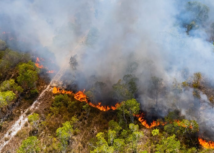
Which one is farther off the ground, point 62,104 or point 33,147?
point 62,104

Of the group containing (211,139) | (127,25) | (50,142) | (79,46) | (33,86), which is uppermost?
(127,25)

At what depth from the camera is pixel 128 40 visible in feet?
237

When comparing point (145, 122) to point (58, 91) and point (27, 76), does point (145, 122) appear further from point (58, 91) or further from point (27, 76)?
point (27, 76)

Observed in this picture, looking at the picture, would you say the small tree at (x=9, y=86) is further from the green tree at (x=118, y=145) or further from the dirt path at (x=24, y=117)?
the green tree at (x=118, y=145)

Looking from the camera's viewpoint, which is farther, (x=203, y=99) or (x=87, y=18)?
(x=87, y=18)

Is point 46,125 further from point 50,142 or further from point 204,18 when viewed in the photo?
point 204,18

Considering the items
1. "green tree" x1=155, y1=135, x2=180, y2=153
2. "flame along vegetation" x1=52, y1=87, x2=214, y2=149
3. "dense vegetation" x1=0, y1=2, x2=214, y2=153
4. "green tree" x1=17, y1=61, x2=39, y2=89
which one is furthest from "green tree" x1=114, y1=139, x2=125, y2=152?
"green tree" x1=17, y1=61, x2=39, y2=89

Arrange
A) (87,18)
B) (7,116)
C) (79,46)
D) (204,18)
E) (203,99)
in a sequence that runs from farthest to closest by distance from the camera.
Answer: (87,18)
(79,46)
(204,18)
(7,116)
(203,99)

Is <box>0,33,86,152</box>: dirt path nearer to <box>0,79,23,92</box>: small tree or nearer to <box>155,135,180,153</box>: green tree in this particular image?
<box>0,79,23,92</box>: small tree

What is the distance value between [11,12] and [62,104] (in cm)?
6488

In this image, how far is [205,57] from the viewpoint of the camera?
56.7m

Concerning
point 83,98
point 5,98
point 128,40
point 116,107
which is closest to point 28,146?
point 5,98

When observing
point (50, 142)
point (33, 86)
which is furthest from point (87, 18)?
point (50, 142)

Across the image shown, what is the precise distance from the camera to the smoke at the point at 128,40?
2207 inches
